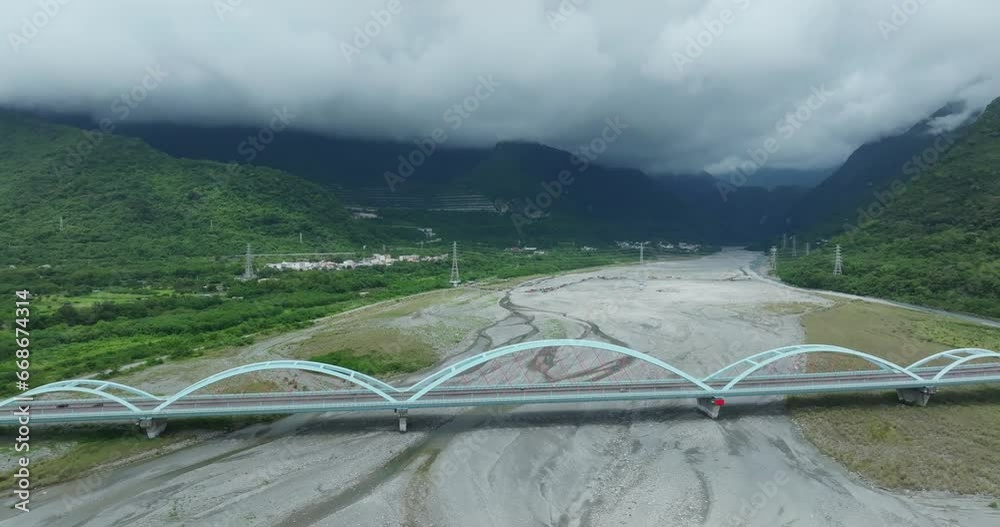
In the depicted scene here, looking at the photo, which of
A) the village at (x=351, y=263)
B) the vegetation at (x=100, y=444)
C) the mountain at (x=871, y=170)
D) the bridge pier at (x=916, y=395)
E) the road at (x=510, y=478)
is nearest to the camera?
the road at (x=510, y=478)

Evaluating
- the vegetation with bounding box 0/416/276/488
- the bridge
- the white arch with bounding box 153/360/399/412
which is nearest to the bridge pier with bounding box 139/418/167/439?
the bridge

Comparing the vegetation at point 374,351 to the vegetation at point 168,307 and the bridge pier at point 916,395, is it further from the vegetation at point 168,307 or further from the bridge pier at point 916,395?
the bridge pier at point 916,395

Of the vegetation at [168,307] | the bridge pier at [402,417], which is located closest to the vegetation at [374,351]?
the vegetation at [168,307]

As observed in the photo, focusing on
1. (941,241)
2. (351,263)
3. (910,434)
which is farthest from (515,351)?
(941,241)

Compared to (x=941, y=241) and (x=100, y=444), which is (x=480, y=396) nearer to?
(x=100, y=444)

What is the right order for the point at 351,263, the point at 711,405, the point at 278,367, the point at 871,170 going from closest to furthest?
the point at 278,367 → the point at 711,405 → the point at 351,263 → the point at 871,170

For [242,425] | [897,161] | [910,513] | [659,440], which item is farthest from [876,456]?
[897,161]

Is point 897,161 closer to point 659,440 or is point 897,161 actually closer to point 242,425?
point 659,440
